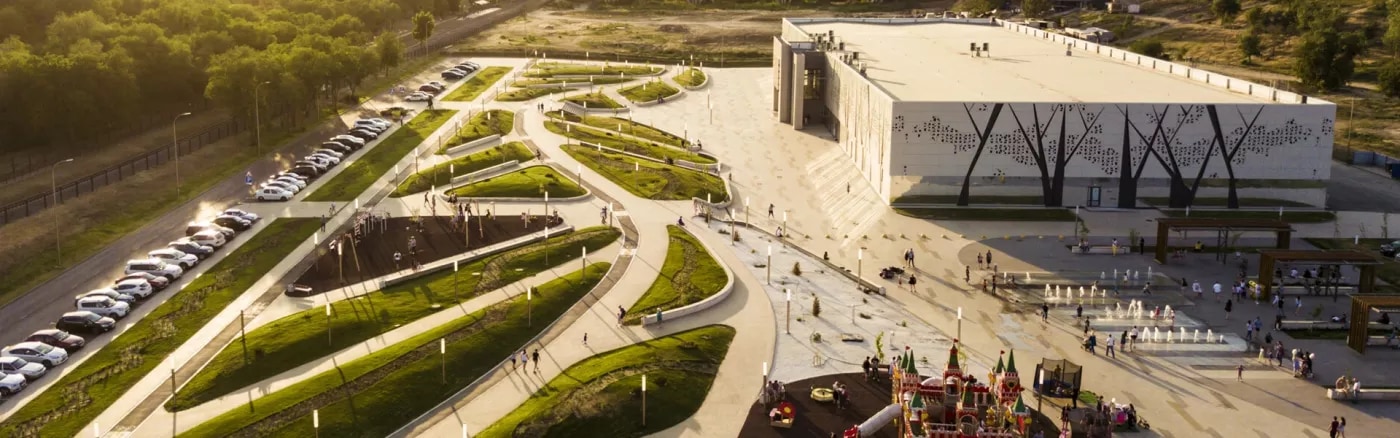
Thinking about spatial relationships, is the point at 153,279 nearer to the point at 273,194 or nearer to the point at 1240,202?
the point at 273,194

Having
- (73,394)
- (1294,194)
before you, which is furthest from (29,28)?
(1294,194)

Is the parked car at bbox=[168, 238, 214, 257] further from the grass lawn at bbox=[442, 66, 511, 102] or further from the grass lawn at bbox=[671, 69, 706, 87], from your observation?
the grass lawn at bbox=[671, 69, 706, 87]

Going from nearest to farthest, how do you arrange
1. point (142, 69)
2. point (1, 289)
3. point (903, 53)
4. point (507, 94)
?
point (1, 289), point (142, 69), point (903, 53), point (507, 94)

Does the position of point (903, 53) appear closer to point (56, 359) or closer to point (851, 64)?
point (851, 64)

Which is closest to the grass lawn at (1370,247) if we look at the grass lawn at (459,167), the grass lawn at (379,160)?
the grass lawn at (459,167)

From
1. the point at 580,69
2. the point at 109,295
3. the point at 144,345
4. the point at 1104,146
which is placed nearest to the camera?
the point at 144,345

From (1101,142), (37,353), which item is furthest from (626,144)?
(37,353)
